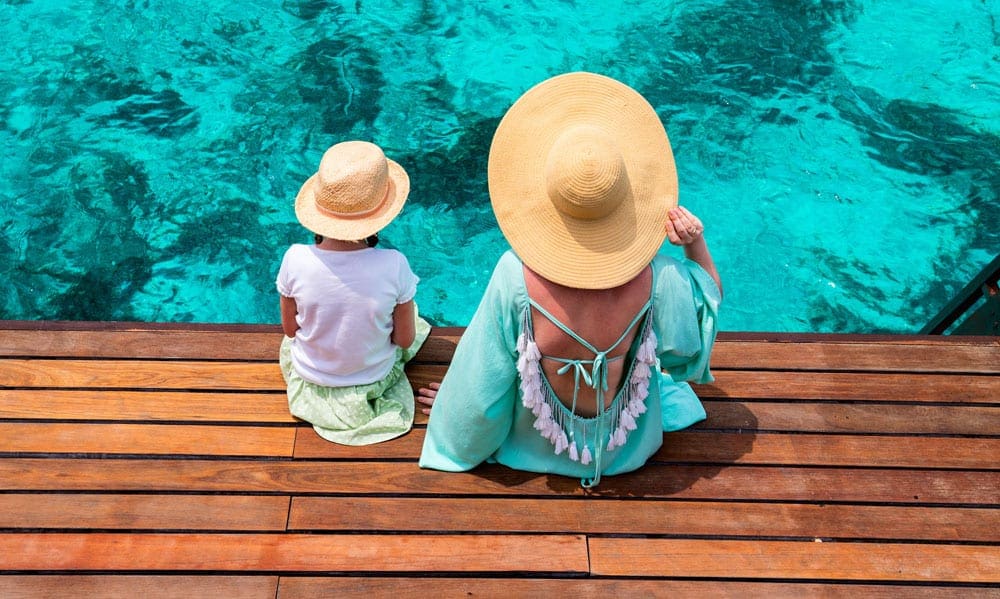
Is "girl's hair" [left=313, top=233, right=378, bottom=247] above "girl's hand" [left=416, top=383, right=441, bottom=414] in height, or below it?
above

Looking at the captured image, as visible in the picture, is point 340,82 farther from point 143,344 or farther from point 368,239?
point 368,239

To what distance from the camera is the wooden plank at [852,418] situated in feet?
10.4

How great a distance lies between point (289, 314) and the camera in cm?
298

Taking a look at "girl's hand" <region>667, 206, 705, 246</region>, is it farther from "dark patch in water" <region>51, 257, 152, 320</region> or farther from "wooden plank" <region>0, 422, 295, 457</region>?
"dark patch in water" <region>51, 257, 152, 320</region>

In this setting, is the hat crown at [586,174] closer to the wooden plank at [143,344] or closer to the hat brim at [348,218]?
the hat brim at [348,218]

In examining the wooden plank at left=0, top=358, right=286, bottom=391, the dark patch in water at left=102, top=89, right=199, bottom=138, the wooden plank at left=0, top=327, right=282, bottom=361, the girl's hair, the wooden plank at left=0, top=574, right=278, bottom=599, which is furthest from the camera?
the dark patch in water at left=102, top=89, right=199, bottom=138

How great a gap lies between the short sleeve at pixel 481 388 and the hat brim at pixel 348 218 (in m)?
0.49

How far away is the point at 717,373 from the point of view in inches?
133

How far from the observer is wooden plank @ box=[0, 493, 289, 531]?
275 cm

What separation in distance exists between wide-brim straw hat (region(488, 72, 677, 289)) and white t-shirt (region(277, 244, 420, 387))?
25.4 inches

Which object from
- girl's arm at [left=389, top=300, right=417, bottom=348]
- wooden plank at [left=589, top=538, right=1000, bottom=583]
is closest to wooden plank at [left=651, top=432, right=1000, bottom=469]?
wooden plank at [left=589, top=538, right=1000, bottom=583]

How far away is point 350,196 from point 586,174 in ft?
3.14

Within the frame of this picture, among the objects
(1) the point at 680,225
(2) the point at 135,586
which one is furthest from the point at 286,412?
(1) the point at 680,225

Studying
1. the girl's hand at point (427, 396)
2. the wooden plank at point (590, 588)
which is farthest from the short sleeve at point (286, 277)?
the wooden plank at point (590, 588)
